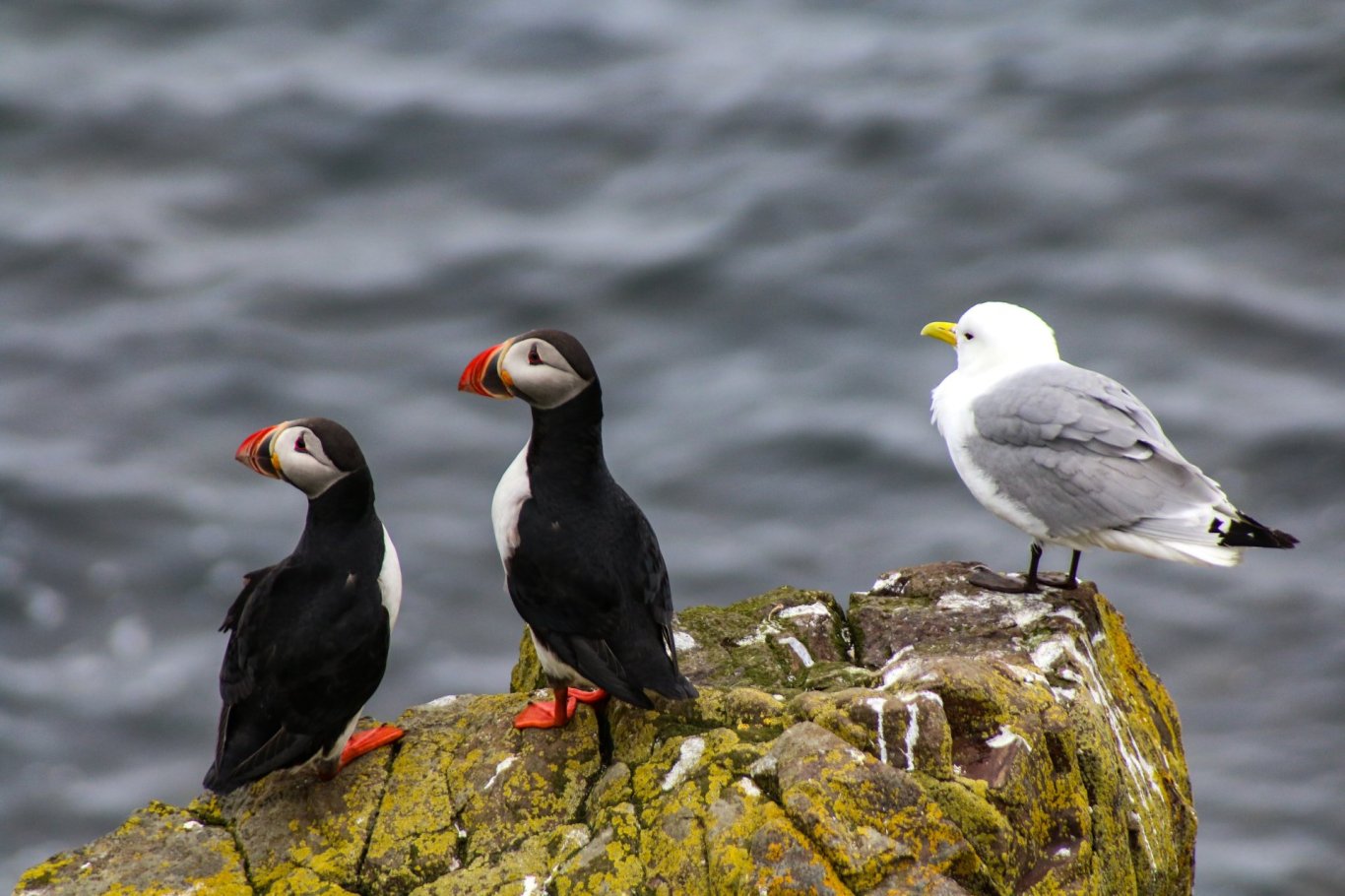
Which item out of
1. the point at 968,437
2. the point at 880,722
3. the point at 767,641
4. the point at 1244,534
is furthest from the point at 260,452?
the point at 1244,534

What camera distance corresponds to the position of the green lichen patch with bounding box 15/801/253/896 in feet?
15.1

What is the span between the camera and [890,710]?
4496 mm

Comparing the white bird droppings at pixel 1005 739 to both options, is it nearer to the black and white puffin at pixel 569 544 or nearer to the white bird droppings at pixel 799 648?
the black and white puffin at pixel 569 544

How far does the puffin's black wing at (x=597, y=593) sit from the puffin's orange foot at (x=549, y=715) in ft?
0.49

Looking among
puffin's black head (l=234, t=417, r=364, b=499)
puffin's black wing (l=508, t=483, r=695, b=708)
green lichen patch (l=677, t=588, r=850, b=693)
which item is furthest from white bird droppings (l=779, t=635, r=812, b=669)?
puffin's black head (l=234, t=417, r=364, b=499)

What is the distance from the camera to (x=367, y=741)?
204 inches

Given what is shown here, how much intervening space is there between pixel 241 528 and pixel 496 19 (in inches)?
325

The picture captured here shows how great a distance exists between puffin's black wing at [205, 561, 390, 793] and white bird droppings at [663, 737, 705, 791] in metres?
1.21

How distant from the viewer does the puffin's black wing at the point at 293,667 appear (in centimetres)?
495

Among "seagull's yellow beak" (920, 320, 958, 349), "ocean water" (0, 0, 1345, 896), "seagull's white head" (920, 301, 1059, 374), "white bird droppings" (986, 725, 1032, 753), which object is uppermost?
"ocean water" (0, 0, 1345, 896)

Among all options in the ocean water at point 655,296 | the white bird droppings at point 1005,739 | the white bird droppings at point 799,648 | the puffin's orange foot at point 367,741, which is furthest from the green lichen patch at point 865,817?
the ocean water at point 655,296

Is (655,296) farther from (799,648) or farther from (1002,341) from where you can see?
(799,648)

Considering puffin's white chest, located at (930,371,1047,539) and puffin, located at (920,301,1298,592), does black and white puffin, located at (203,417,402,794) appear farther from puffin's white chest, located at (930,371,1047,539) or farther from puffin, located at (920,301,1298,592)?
puffin's white chest, located at (930,371,1047,539)

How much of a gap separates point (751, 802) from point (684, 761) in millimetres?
385
